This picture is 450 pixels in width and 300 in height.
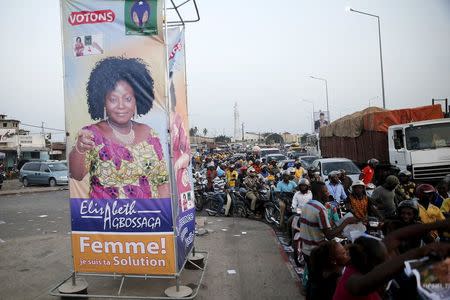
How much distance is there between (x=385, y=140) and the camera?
15.0m

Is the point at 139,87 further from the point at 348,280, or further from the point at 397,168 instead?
the point at 397,168

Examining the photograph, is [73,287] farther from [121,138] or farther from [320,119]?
[320,119]

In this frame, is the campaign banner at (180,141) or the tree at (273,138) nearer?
the campaign banner at (180,141)

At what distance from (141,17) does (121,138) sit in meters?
1.64

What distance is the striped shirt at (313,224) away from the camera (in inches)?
172

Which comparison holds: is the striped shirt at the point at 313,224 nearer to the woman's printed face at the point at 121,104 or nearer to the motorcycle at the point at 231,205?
the woman's printed face at the point at 121,104

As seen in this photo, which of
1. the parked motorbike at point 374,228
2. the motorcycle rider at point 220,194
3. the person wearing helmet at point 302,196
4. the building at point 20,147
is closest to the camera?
the parked motorbike at point 374,228

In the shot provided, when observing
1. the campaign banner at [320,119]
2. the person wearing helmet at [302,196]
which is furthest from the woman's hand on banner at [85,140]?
the campaign banner at [320,119]

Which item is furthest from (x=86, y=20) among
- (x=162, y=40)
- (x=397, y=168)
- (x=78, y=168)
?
(x=397, y=168)

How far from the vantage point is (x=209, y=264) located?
22.3 ft

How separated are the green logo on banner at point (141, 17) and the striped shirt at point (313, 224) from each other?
306 cm

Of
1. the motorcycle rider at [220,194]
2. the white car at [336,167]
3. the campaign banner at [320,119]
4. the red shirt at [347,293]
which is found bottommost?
the motorcycle rider at [220,194]

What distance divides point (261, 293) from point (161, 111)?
311cm

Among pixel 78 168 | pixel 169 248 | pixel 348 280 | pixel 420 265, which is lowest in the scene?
pixel 169 248
